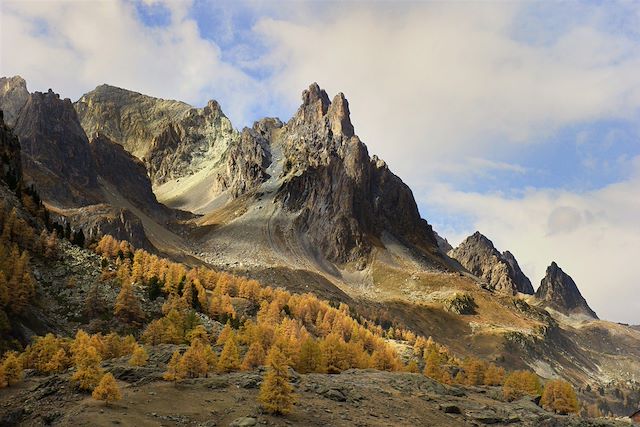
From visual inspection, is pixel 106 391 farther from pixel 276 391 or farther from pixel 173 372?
pixel 276 391

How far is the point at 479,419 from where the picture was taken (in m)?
70.7

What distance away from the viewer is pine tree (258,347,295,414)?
173 ft

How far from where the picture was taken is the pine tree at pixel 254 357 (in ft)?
238

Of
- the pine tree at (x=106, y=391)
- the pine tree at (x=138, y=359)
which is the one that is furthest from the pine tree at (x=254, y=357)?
the pine tree at (x=106, y=391)

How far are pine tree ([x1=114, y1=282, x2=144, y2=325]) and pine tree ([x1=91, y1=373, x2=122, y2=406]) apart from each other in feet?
128

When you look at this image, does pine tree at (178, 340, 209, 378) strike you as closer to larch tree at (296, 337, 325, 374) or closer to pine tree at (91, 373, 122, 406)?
pine tree at (91, 373, 122, 406)

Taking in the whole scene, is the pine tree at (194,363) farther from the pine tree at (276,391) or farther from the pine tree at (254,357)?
the pine tree at (254,357)

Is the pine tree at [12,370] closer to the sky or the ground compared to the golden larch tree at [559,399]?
closer to the ground

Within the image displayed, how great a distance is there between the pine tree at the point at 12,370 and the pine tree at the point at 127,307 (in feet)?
97.4

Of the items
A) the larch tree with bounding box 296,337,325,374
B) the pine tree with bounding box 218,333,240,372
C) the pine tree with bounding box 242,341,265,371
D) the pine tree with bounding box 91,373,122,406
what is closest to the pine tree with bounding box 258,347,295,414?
the pine tree with bounding box 91,373,122,406

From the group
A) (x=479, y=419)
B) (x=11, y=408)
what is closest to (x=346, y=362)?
(x=479, y=419)

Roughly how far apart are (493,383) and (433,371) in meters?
18.9

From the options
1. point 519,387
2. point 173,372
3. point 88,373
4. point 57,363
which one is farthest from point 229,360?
point 519,387

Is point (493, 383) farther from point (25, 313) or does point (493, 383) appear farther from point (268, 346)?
point (25, 313)
